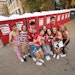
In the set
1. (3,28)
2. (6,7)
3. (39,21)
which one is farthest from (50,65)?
(6,7)

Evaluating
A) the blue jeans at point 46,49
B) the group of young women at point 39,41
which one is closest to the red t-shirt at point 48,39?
the group of young women at point 39,41

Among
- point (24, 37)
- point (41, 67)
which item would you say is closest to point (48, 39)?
point (24, 37)

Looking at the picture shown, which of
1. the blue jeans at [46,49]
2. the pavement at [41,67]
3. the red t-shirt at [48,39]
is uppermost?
the red t-shirt at [48,39]

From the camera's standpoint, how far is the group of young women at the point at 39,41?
15.8ft

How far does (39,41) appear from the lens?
4.79 meters

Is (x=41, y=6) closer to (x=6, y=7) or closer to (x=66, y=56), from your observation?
(x=66, y=56)

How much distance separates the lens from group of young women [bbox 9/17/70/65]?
482cm

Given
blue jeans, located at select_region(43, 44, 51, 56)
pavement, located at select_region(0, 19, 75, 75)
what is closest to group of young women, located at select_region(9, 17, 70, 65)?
blue jeans, located at select_region(43, 44, 51, 56)

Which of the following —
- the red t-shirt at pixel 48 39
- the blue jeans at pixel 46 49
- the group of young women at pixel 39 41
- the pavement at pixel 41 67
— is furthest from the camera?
the blue jeans at pixel 46 49

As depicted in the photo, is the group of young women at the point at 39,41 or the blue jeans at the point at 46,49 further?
the blue jeans at the point at 46,49

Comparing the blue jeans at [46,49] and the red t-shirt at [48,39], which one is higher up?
the red t-shirt at [48,39]

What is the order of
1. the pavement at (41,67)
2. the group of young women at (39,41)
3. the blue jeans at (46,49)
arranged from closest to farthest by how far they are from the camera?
the pavement at (41,67) → the group of young women at (39,41) → the blue jeans at (46,49)

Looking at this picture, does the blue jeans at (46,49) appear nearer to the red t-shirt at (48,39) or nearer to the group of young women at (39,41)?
the group of young women at (39,41)

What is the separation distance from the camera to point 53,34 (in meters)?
5.07
